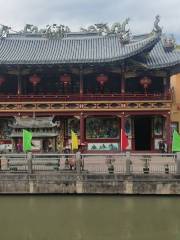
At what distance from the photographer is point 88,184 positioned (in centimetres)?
2061

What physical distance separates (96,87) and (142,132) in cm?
491

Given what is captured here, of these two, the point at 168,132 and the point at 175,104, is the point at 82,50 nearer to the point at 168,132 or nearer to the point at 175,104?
the point at 168,132

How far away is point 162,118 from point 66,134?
7285 millimetres

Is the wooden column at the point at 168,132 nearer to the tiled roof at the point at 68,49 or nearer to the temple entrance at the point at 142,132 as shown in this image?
the temple entrance at the point at 142,132

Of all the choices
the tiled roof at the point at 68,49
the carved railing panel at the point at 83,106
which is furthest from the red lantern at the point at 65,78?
the carved railing panel at the point at 83,106

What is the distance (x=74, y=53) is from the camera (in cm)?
3516

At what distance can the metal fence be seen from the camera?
2077cm

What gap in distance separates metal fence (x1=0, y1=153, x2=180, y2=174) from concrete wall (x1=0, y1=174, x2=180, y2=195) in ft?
1.38

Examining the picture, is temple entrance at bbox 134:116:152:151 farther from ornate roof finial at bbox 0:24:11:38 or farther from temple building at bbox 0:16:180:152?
ornate roof finial at bbox 0:24:11:38

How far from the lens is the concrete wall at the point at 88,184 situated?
20.2 m
